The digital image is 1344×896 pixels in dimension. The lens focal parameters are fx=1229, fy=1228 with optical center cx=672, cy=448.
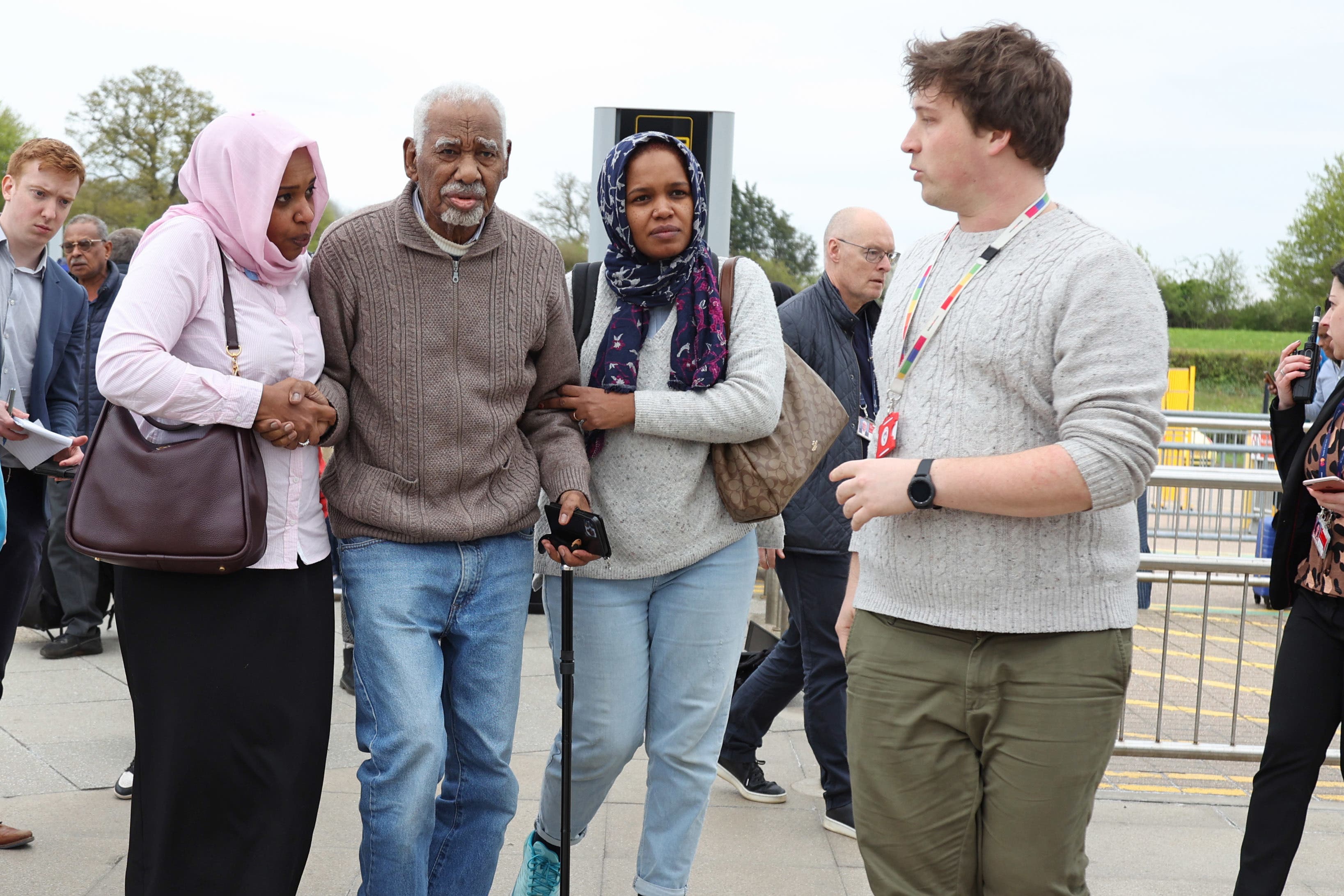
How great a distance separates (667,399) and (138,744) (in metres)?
1.40

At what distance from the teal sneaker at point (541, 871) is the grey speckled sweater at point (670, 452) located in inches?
30.1

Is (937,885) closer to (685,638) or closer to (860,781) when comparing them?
(860,781)

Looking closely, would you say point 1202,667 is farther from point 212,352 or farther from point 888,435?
point 212,352

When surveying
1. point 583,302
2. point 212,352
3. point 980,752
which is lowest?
point 980,752

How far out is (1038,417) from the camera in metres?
2.28

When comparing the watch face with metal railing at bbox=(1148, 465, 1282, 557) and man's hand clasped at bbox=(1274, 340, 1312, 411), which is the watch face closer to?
man's hand clasped at bbox=(1274, 340, 1312, 411)

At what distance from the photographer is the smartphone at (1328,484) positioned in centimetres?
328

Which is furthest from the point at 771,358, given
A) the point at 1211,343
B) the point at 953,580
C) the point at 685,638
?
the point at 1211,343

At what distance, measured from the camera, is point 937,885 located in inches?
94.2

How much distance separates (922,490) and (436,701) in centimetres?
123

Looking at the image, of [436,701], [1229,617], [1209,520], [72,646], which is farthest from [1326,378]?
[72,646]

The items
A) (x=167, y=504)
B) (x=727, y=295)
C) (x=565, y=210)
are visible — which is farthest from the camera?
(x=565, y=210)

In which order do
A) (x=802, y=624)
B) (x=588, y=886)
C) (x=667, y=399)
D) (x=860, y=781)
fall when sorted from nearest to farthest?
(x=860, y=781)
(x=667, y=399)
(x=588, y=886)
(x=802, y=624)

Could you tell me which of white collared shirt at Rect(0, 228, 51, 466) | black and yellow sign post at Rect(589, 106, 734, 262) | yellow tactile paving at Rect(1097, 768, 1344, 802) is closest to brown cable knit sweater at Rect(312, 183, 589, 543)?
white collared shirt at Rect(0, 228, 51, 466)
